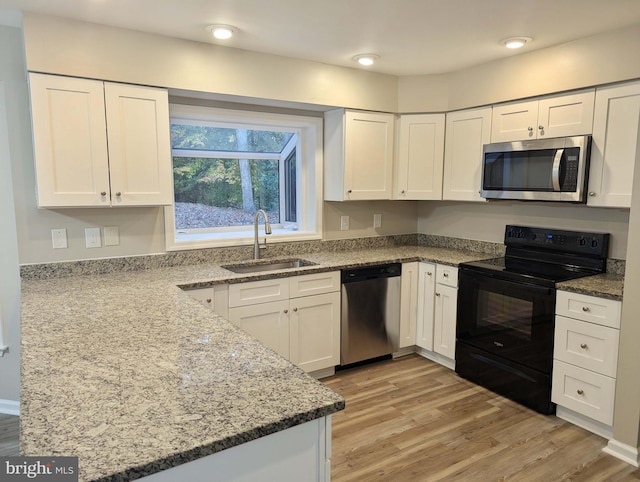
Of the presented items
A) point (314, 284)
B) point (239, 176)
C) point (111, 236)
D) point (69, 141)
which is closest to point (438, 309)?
point (314, 284)

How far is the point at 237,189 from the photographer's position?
3.57 meters

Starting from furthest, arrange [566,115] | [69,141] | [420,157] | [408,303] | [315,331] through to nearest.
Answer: [420,157]
[408,303]
[315,331]
[566,115]
[69,141]

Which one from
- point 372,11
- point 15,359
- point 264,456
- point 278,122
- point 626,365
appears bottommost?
point 15,359

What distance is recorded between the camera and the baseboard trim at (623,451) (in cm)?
225

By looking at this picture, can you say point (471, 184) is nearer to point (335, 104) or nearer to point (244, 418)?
point (335, 104)

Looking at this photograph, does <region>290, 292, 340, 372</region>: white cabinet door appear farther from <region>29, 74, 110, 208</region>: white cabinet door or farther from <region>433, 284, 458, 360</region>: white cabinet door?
<region>29, 74, 110, 208</region>: white cabinet door

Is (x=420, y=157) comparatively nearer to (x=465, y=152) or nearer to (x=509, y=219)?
(x=465, y=152)

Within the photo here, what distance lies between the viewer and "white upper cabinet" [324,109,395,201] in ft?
11.3

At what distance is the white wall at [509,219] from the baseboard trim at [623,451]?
1.15 meters

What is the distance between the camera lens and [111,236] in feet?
9.21

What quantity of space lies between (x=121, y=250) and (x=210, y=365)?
1.81 metres

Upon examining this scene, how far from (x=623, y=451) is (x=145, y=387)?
2484 millimetres

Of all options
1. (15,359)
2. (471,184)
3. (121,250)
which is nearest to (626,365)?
(471,184)

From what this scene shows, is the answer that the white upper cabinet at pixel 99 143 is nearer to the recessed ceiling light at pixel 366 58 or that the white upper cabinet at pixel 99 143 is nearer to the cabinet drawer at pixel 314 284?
the cabinet drawer at pixel 314 284
